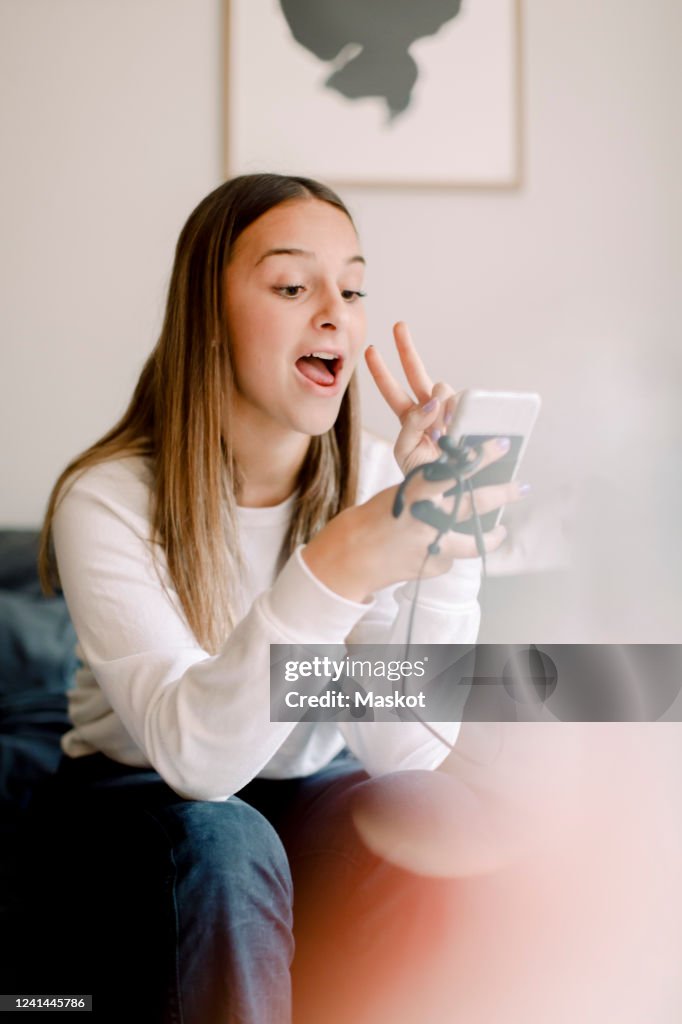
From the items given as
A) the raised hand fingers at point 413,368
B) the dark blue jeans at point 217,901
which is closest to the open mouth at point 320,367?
the raised hand fingers at point 413,368

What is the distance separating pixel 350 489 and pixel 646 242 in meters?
0.55

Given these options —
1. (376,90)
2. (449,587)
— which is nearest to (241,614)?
(449,587)

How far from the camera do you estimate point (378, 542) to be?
2.01 feet

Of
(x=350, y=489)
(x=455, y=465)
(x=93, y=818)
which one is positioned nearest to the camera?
(x=455, y=465)

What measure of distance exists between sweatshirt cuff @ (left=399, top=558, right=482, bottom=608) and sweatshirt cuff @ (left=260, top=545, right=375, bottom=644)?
0.20m

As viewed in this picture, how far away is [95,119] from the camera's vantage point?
3.69 feet

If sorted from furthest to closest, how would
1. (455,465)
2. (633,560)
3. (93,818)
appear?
(633,560)
(93,818)
(455,465)

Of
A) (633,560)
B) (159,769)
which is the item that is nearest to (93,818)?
(159,769)

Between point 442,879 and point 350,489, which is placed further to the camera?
point 350,489

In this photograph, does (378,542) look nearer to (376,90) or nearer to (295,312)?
(295,312)

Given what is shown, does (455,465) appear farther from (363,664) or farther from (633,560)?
(633,560)

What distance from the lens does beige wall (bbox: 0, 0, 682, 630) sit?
111cm

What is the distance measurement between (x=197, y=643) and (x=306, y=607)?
0.22 metres

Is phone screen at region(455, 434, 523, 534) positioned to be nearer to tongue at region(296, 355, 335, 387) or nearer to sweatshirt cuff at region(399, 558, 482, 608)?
sweatshirt cuff at region(399, 558, 482, 608)
